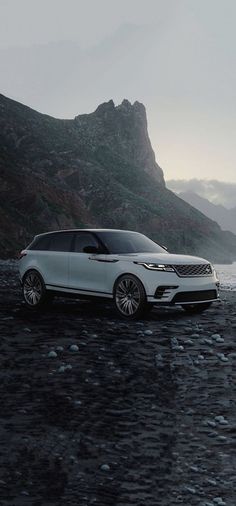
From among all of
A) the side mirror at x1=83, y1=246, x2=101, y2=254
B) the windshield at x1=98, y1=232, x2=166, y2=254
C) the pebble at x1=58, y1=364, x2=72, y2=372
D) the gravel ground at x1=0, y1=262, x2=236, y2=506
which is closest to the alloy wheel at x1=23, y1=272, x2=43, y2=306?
the side mirror at x1=83, y1=246, x2=101, y2=254

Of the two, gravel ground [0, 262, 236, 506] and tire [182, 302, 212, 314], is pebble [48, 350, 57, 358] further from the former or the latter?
tire [182, 302, 212, 314]

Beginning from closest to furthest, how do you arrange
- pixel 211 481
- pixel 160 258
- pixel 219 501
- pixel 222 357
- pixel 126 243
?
1. pixel 219 501
2. pixel 211 481
3. pixel 222 357
4. pixel 160 258
5. pixel 126 243

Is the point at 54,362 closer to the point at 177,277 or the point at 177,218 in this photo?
the point at 177,277

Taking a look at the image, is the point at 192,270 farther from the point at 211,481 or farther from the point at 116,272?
the point at 211,481

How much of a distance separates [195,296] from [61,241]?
3772 mm

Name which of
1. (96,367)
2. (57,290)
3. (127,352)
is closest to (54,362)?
(96,367)

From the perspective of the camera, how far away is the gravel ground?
5.16 meters

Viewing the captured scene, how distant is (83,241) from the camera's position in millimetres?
13312

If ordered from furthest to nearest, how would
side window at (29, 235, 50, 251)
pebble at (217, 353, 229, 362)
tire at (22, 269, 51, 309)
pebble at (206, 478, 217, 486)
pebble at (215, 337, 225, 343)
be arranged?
side window at (29, 235, 50, 251)
tire at (22, 269, 51, 309)
pebble at (215, 337, 225, 343)
pebble at (217, 353, 229, 362)
pebble at (206, 478, 217, 486)

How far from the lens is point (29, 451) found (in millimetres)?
5730

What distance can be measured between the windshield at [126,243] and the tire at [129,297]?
37.3 inches

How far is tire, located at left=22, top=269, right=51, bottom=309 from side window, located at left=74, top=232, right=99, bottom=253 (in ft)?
4.65

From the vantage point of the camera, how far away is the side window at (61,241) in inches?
536

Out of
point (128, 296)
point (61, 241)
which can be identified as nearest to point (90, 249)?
point (128, 296)
